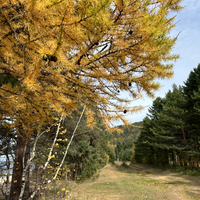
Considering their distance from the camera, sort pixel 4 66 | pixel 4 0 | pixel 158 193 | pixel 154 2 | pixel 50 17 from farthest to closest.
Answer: pixel 158 193 → pixel 154 2 → pixel 4 66 → pixel 50 17 → pixel 4 0

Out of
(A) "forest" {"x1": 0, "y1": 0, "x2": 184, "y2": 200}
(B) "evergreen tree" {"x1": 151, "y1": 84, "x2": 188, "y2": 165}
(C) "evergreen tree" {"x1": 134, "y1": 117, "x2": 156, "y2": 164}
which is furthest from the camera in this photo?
(C) "evergreen tree" {"x1": 134, "y1": 117, "x2": 156, "y2": 164}

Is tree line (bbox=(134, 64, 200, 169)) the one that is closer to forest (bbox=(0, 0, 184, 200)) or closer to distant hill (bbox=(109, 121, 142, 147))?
distant hill (bbox=(109, 121, 142, 147))

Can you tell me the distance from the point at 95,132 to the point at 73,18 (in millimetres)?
10416

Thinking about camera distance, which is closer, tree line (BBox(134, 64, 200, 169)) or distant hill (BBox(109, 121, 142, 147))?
distant hill (BBox(109, 121, 142, 147))

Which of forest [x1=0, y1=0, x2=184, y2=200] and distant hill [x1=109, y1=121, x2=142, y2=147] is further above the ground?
forest [x1=0, y1=0, x2=184, y2=200]

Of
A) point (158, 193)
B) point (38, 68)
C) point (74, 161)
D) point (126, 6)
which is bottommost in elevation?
point (158, 193)

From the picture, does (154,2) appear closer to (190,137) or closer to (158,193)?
(158,193)

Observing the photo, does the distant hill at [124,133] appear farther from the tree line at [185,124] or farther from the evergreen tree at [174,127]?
the tree line at [185,124]

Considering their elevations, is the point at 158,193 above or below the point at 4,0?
below

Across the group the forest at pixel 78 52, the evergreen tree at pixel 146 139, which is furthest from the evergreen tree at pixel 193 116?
the forest at pixel 78 52

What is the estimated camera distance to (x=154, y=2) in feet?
6.53

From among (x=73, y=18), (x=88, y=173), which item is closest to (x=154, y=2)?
(x=73, y=18)

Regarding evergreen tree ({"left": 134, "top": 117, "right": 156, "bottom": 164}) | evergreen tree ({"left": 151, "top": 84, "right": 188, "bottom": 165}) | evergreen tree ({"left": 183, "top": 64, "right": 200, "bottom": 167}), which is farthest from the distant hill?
evergreen tree ({"left": 183, "top": 64, "right": 200, "bottom": 167})

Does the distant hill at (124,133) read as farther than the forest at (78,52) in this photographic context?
Yes
